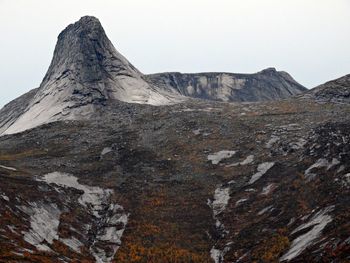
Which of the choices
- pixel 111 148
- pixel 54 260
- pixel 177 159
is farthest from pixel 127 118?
pixel 54 260

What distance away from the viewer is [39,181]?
5625 cm

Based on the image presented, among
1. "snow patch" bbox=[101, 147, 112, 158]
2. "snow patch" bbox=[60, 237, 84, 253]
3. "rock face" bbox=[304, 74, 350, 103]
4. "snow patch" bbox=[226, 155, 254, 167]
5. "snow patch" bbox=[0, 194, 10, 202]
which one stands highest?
"rock face" bbox=[304, 74, 350, 103]

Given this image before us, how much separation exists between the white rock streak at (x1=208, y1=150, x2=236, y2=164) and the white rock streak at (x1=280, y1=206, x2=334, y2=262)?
28566 mm

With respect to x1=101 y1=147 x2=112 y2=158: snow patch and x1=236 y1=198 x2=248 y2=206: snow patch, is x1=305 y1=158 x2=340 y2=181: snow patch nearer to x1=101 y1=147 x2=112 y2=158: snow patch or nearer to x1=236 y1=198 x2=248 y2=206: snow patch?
x1=236 y1=198 x2=248 y2=206: snow patch

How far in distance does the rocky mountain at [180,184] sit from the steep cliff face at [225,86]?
2159 inches

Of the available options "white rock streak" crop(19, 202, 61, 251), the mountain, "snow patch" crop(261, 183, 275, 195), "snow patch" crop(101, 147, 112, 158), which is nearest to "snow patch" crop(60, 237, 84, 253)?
"white rock streak" crop(19, 202, 61, 251)

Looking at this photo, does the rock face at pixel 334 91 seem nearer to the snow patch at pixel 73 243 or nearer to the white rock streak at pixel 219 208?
the white rock streak at pixel 219 208

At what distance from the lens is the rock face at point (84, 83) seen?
10454 cm

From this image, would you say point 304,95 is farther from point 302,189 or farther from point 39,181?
point 39,181

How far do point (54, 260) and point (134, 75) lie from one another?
88586mm

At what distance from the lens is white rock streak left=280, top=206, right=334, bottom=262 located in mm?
35625

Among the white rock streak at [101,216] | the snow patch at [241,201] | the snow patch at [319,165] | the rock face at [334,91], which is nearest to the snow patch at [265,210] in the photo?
the snow patch at [241,201]

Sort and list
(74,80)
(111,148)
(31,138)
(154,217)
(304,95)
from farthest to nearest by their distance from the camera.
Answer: (74,80)
(304,95)
(31,138)
(111,148)
(154,217)

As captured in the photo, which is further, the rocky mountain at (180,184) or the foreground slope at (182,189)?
the rocky mountain at (180,184)
